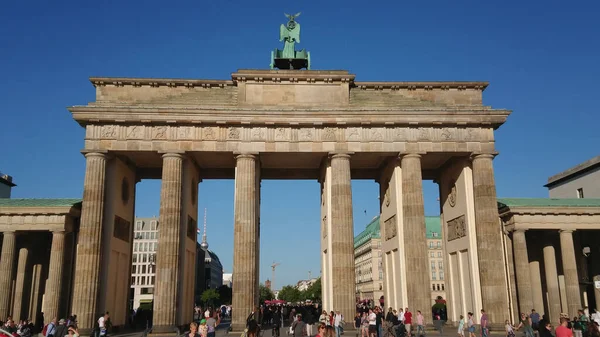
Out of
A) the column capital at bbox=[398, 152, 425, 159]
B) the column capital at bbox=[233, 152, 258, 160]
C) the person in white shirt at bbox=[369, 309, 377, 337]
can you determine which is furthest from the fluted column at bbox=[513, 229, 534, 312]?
the column capital at bbox=[233, 152, 258, 160]

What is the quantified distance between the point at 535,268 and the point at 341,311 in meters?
16.9

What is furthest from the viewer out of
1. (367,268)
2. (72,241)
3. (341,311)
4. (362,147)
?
(367,268)

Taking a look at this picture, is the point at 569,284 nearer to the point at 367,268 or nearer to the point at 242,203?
the point at 242,203

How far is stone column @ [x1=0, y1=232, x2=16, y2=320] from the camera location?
3347cm

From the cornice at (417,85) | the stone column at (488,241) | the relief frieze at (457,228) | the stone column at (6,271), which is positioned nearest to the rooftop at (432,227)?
the relief frieze at (457,228)

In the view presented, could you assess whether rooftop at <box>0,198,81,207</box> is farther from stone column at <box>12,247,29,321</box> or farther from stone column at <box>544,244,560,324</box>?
stone column at <box>544,244,560,324</box>

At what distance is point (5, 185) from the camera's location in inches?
2359

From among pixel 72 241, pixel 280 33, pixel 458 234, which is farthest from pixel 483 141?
pixel 72 241

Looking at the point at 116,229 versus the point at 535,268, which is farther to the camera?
the point at 535,268

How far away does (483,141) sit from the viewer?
33.4 meters

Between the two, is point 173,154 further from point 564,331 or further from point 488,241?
point 564,331

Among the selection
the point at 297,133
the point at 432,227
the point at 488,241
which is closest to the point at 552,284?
the point at 488,241

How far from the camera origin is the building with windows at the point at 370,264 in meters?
99.6

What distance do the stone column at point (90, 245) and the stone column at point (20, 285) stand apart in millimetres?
4823
